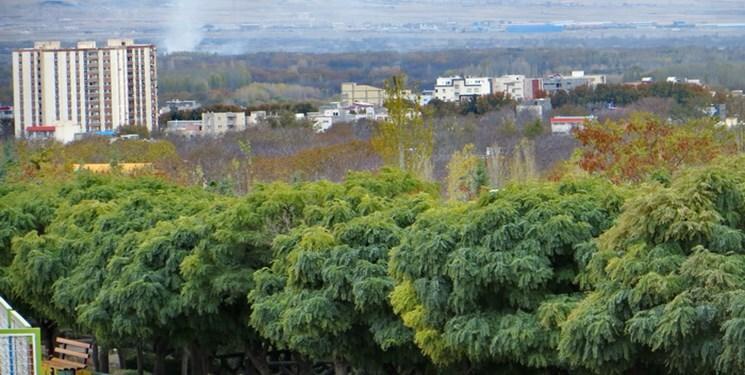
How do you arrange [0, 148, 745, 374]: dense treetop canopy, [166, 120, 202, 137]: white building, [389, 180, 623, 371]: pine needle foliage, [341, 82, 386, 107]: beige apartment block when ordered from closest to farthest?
1. [0, 148, 745, 374]: dense treetop canopy
2. [389, 180, 623, 371]: pine needle foliage
3. [166, 120, 202, 137]: white building
4. [341, 82, 386, 107]: beige apartment block

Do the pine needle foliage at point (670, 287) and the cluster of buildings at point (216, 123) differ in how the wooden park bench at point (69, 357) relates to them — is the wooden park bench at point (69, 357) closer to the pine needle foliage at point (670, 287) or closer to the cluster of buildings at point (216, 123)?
the pine needle foliage at point (670, 287)

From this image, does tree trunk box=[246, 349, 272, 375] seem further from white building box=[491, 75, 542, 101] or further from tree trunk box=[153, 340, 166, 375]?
white building box=[491, 75, 542, 101]

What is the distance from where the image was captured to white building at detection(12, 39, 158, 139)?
12012 cm

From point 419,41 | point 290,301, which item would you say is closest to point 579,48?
point 419,41

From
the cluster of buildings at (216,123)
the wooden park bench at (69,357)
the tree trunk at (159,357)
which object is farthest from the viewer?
the cluster of buildings at (216,123)

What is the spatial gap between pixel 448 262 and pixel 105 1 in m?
150

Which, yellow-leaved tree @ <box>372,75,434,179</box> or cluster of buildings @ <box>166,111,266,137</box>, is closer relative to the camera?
yellow-leaved tree @ <box>372,75,434,179</box>


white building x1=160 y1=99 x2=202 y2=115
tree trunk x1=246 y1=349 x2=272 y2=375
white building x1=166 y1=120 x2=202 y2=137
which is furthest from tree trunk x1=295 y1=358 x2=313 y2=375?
white building x1=160 y1=99 x2=202 y2=115

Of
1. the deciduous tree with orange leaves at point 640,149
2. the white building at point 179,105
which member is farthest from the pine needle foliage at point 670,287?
the white building at point 179,105

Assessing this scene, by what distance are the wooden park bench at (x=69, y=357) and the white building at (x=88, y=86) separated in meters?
94.4

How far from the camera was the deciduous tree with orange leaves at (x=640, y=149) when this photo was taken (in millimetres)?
33500

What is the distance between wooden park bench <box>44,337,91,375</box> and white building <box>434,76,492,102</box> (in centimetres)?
8791

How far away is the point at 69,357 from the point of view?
85.7ft

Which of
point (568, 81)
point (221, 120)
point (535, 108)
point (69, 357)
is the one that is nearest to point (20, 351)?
point (69, 357)
